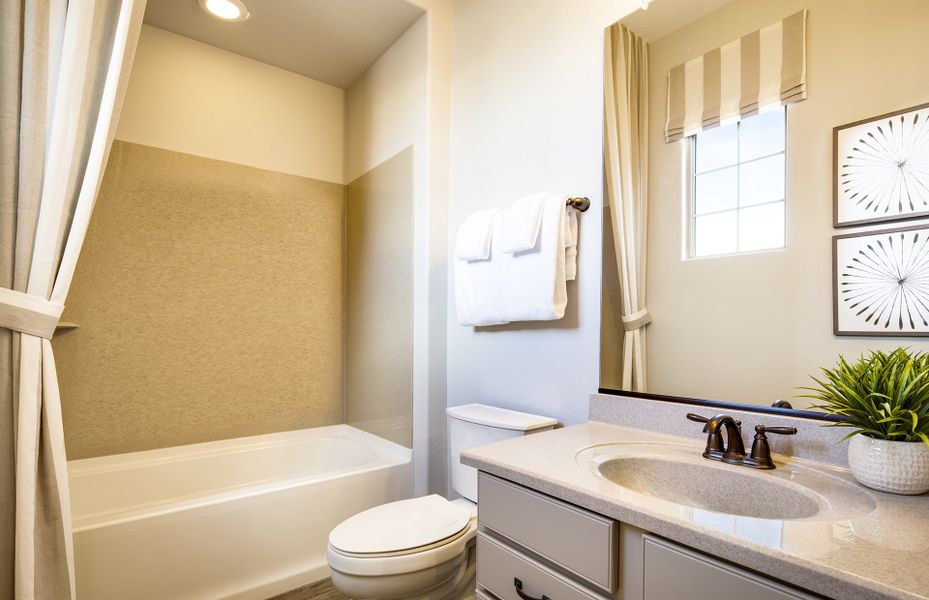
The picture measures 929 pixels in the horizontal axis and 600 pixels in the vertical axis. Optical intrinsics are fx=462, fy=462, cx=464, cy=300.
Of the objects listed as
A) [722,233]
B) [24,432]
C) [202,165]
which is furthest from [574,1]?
[24,432]

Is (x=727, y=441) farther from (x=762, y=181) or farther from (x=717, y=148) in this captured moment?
(x=717, y=148)

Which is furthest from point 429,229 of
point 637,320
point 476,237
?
point 637,320

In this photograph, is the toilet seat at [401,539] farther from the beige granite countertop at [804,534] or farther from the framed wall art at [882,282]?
the framed wall art at [882,282]

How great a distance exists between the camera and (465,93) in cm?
227

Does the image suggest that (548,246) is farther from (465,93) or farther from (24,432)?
(24,432)

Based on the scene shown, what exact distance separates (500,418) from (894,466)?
3.65 feet

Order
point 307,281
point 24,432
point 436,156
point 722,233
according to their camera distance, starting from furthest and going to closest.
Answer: point 307,281 → point 436,156 → point 24,432 → point 722,233

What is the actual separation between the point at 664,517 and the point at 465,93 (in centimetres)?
206

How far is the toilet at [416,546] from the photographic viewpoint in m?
1.32

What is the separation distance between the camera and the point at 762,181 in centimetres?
116

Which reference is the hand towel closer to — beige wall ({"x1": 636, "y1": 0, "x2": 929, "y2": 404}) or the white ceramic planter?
beige wall ({"x1": 636, "y1": 0, "x2": 929, "y2": 404})

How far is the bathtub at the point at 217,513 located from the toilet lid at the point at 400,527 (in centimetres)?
63

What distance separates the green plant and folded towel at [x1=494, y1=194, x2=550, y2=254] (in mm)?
953

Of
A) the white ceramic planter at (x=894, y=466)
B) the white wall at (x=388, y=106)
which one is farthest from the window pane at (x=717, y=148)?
the white wall at (x=388, y=106)
